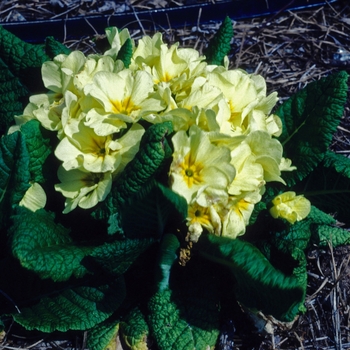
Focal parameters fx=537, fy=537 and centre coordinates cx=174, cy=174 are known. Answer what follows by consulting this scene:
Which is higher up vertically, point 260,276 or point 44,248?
point 44,248

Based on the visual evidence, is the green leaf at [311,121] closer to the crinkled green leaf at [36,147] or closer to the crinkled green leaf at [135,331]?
the crinkled green leaf at [135,331]

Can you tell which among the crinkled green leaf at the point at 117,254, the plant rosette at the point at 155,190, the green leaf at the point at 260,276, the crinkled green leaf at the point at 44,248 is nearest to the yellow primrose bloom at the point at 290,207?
the plant rosette at the point at 155,190

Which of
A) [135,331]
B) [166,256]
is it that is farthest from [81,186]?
[135,331]

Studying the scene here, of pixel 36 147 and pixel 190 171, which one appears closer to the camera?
pixel 190 171

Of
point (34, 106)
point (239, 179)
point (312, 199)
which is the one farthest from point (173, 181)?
point (312, 199)

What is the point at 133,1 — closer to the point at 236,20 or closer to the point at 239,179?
the point at 236,20

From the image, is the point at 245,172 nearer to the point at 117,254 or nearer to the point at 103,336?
the point at 117,254
